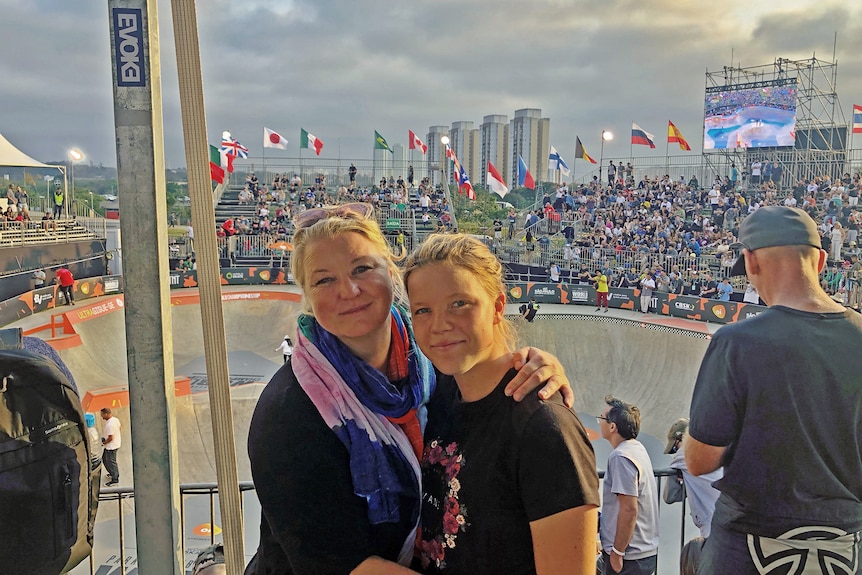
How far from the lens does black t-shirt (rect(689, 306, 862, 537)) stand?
6.04 feet

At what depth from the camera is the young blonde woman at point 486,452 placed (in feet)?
4.64

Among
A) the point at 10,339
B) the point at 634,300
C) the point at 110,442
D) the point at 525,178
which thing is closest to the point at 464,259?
the point at 10,339

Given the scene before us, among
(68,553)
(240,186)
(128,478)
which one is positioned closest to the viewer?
(68,553)

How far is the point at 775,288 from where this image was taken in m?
2.03

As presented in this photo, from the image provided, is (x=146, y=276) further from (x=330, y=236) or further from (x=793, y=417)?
(x=793, y=417)

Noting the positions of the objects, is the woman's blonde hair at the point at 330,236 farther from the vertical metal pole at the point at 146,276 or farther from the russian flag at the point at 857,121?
the russian flag at the point at 857,121

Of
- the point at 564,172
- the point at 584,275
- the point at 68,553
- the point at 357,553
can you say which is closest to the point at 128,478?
the point at 68,553

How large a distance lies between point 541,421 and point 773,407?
33.6 inches

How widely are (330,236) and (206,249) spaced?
0.54 metres

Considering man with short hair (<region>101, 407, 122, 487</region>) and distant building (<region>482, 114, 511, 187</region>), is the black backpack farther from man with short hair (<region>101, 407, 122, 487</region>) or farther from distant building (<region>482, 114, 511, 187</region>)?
distant building (<region>482, 114, 511, 187</region>)

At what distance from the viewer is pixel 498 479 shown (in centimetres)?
150

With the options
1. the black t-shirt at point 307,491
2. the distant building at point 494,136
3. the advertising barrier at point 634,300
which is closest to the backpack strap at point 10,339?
the black t-shirt at point 307,491

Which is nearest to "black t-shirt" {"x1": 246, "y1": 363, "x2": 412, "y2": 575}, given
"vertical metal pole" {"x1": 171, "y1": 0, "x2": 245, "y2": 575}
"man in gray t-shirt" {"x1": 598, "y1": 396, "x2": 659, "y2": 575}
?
"vertical metal pole" {"x1": 171, "y1": 0, "x2": 245, "y2": 575}

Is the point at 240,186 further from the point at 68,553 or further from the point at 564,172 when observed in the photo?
the point at 68,553
